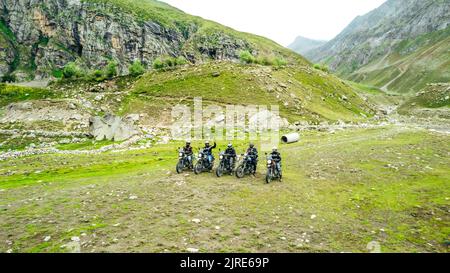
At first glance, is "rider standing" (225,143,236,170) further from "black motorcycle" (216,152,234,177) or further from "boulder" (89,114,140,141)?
"boulder" (89,114,140,141)

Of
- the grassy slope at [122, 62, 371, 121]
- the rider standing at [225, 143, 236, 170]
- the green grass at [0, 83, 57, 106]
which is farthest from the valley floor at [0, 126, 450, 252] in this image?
the green grass at [0, 83, 57, 106]

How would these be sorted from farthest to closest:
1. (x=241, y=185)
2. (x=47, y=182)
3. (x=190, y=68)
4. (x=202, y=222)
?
(x=190, y=68), (x=47, y=182), (x=241, y=185), (x=202, y=222)

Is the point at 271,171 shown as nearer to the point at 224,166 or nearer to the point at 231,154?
the point at 231,154

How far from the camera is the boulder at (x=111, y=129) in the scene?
54.3 metres

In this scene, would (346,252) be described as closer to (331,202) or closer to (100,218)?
(331,202)

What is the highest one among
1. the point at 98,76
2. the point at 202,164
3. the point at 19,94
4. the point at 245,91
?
the point at 98,76

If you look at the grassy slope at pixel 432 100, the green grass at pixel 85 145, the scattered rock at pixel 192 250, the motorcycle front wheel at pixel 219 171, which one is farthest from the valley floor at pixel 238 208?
the grassy slope at pixel 432 100

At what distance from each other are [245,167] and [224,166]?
5.88 feet

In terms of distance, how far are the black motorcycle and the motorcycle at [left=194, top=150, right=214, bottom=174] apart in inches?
58.4

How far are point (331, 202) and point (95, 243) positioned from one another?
13.8 meters

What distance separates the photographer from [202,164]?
28.4m

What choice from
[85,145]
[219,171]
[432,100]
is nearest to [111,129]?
[85,145]

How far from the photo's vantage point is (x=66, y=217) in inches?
704
